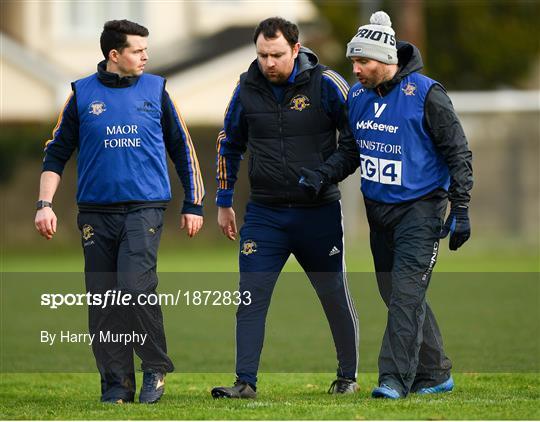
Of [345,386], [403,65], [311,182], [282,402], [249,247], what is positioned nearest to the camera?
[282,402]

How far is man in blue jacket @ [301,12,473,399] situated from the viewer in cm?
760

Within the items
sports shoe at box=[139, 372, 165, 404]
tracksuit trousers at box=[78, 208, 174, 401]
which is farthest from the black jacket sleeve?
sports shoe at box=[139, 372, 165, 404]

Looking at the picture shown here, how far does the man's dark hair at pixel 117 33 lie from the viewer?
25.6 feet

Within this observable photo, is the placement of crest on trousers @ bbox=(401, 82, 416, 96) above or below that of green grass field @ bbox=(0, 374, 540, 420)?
above

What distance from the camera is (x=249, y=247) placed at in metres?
8.16

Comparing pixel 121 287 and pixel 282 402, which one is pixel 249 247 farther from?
pixel 282 402

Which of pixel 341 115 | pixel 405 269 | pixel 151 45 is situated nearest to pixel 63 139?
pixel 341 115

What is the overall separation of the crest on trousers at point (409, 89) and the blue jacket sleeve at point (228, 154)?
1101 millimetres

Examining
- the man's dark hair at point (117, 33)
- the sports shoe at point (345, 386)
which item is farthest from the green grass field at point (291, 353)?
the man's dark hair at point (117, 33)

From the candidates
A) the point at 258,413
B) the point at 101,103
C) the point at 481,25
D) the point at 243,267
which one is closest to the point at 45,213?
the point at 101,103

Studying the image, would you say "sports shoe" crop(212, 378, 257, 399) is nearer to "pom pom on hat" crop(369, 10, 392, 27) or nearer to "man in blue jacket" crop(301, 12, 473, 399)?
"man in blue jacket" crop(301, 12, 473, 399)

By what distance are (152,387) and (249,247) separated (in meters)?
1.08

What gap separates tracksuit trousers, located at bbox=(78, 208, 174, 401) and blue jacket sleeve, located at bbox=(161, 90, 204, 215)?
0.30 meters

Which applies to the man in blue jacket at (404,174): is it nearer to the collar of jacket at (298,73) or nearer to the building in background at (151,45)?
the collar of jacket at (298,73)
